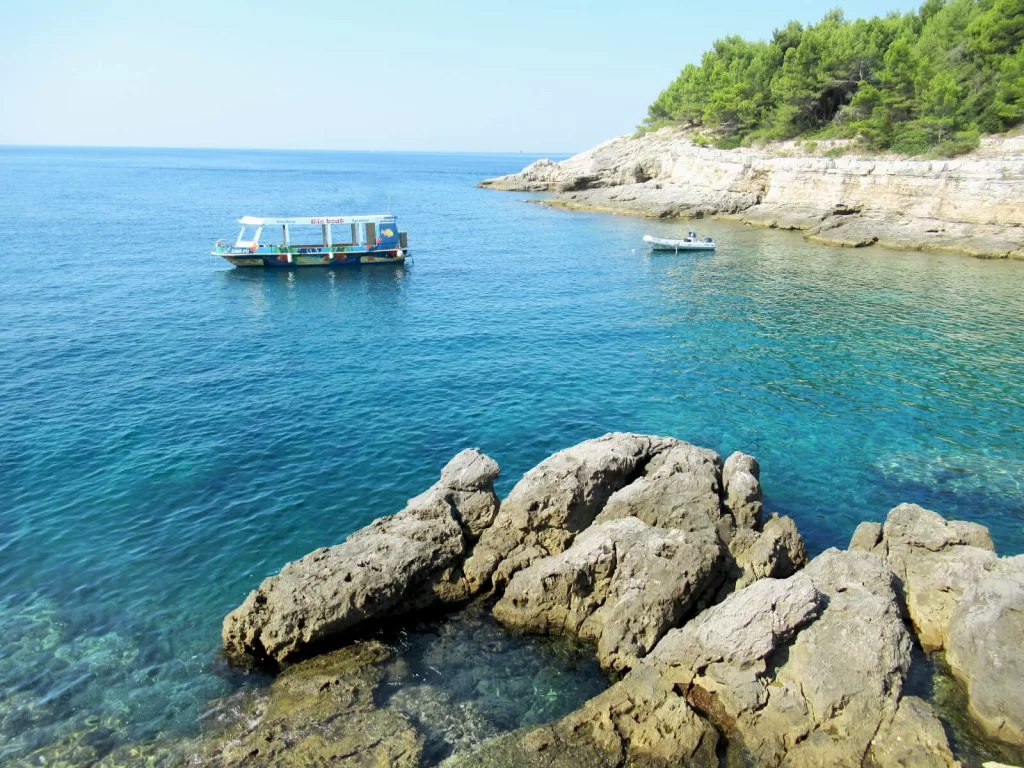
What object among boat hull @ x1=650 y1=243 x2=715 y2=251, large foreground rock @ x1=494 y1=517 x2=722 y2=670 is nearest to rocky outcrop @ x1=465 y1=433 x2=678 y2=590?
large foreground rock @ x1=494 y1=517 x2=722 y2=670

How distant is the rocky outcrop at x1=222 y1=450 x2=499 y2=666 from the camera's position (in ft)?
58.4

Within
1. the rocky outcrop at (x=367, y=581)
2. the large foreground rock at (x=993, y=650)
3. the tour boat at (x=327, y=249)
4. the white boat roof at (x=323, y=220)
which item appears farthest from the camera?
the tour boat at (x=327, y=249)

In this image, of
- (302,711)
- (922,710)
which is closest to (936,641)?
(922,710)

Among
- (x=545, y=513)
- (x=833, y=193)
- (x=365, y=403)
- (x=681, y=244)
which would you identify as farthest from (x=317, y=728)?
(x=833, y=193)

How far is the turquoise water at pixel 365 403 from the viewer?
808 inches

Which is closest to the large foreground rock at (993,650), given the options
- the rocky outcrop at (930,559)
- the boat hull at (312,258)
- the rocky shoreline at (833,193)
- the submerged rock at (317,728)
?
Answer: the rocky outcrop at (930,559)

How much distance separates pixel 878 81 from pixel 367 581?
104m

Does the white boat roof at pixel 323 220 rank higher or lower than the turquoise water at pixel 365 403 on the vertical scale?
higher

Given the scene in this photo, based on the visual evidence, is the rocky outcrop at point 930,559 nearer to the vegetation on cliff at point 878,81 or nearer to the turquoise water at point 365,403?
the turquoise water at point 365,403

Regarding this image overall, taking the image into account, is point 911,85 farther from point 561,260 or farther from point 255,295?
point 255,295

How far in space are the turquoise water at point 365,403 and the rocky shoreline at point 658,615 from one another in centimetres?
326

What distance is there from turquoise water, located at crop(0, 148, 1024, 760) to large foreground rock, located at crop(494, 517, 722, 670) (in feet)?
25.1

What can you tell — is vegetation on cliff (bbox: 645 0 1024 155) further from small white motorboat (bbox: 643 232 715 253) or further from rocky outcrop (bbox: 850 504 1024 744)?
rocky outcrop (bbox: 850 504 1024 744)

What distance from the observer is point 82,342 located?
142 ft
